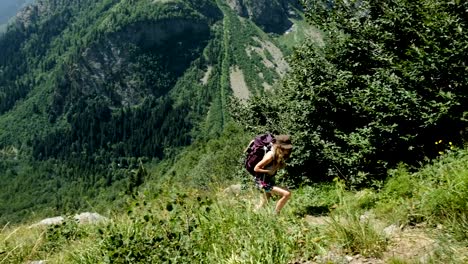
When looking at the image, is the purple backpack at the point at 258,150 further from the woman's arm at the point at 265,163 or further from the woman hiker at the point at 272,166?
the woman's arm at the point at 265,163

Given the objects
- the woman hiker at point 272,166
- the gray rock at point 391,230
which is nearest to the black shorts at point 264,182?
the woman hiker at point 272,166

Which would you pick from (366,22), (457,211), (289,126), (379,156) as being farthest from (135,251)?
(289,126)

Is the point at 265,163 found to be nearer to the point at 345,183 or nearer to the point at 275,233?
the point at 275,233

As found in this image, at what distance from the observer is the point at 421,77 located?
438 inches

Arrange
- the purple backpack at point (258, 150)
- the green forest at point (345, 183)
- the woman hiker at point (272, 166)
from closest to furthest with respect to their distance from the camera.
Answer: the green forest at point (345, 183)
the woman hiker at point (272, 166)
the purple backpack at point (258, 150)

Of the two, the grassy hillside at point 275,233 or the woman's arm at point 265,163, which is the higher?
the grassy hillside at point 275,233

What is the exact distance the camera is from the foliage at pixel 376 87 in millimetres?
10719

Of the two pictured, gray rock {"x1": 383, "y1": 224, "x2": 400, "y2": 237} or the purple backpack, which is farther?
the purple backpack

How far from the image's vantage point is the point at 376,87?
11562 millimetres

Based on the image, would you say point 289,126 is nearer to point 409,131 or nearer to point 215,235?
point 409,131

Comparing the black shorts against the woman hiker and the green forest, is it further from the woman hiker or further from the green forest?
the green forest

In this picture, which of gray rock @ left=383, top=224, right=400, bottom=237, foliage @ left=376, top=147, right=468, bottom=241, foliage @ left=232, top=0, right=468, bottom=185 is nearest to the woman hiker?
foliage @ left=376, top=147, right=468, bottom=241

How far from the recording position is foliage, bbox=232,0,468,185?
1072cm

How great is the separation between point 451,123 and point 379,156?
6.80ft
